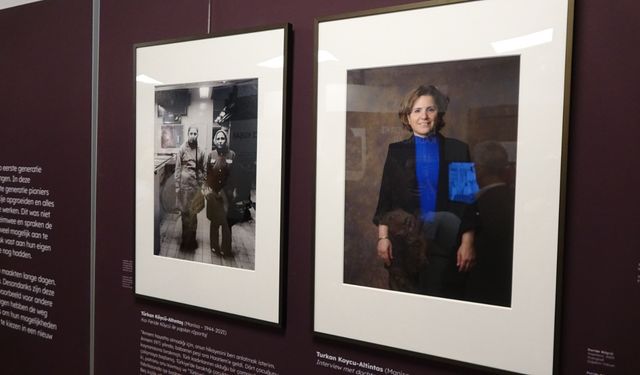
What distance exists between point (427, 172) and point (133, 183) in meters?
1.06

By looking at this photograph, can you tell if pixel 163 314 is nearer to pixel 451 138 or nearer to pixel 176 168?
pixel 176 168

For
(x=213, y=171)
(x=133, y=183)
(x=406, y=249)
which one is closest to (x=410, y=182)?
(x=406, y=249)

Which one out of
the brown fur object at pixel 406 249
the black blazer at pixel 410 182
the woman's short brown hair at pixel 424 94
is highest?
the woman's short brown hair at pixel 424 94

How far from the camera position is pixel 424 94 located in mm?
1085

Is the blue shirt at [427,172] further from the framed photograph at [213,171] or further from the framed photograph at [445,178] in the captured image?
the framed photograph at [213,171]

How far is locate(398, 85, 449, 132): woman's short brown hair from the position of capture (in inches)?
42.0

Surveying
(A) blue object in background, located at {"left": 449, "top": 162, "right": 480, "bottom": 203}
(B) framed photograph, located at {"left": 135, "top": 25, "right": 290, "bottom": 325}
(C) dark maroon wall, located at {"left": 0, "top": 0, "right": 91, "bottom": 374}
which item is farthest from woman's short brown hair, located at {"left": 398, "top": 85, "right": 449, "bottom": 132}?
(C) dark maroon wall, located at {"left": 0, "top": 0, "right": 91, "bottom": 374}

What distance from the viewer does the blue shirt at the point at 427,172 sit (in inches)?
42.5

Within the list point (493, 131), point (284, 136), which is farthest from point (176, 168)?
point (493, 131)

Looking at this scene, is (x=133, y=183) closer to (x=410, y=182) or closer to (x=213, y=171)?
(x=213, y=171)

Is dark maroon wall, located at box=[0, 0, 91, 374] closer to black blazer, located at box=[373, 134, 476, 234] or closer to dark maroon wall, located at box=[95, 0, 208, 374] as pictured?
dark maroon wall, located at box=[95, 0, 208, 374]

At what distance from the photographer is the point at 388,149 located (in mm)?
1134

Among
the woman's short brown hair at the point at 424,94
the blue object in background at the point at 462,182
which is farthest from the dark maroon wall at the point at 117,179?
the blue object in background at the point at 462,182

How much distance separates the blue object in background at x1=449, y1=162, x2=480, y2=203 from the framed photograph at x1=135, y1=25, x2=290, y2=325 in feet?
1.55
